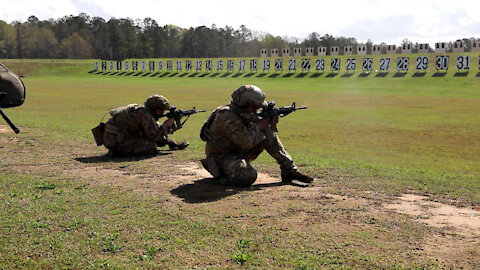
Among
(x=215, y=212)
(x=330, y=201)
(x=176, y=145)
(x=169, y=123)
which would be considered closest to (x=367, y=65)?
(x=176, y=145)

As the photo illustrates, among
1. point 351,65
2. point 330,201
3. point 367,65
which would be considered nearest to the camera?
point 330,201

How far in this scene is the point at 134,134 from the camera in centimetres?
1243

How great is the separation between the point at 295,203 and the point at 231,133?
75.0 inches

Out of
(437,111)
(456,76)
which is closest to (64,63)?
A: (456,76)

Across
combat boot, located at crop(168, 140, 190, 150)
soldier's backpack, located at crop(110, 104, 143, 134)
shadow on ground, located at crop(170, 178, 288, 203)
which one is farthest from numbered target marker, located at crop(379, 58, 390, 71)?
shadow on ground, located at crop(170, 178, 288, 203)

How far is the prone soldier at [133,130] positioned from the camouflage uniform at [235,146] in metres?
3.45

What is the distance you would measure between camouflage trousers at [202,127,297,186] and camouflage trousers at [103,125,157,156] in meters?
3.66

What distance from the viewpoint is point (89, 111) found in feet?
91.9

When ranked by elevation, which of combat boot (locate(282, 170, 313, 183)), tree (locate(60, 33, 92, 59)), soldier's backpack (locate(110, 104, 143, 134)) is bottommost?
combat boot (locate(282, 170, 313, 183))

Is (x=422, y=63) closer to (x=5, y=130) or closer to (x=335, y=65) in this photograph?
(x=335, y=65)

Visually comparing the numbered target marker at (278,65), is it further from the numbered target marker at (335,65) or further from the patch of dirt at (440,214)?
the patch of dirt at (440,214)

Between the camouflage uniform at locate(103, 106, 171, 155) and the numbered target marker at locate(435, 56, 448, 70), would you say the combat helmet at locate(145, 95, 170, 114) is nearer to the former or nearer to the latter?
the camouflage uniform at locate(103, 106, 171, 155)

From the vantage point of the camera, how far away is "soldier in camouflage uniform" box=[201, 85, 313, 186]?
8.72m

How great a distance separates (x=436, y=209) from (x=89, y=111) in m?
23.9
